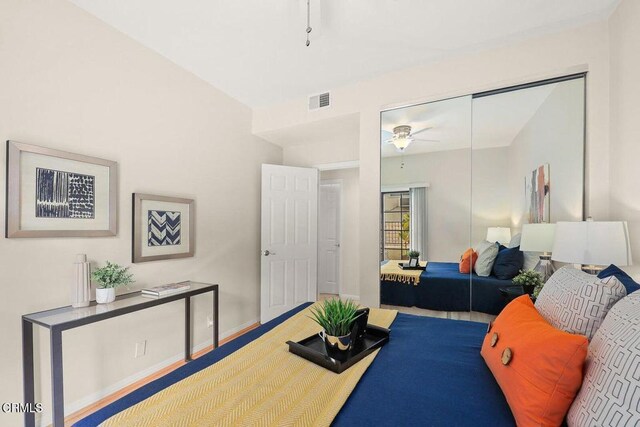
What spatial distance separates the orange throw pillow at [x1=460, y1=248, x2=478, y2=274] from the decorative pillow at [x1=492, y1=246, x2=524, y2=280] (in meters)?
0.16

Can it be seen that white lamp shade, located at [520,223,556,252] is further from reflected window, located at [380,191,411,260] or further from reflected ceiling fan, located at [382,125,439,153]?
reflected ceiling fan, located at [382,125,439,153]

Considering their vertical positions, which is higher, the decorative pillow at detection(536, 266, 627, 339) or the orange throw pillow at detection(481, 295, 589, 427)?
the decorative pillow at detection(536, 266, 627, 339)

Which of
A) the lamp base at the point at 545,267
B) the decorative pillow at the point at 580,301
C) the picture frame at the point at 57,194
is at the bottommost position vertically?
the lamp base at the point at 545,267

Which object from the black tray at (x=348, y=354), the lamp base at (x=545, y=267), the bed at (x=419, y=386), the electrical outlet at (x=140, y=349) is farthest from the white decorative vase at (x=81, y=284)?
the lamp base at (x=545, y=267)

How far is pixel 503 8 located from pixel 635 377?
2292 mm

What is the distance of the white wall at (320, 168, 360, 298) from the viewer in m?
4.63

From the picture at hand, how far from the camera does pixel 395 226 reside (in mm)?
2893

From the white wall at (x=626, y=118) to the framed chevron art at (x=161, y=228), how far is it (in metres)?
3.32

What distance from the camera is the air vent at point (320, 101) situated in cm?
316

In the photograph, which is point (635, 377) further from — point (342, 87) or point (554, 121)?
point (342, 87)

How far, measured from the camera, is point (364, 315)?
146 cm

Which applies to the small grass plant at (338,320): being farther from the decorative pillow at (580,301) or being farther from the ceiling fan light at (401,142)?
the ceiling fan light at (401,142)

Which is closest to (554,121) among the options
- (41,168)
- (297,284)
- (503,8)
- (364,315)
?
(503,8)

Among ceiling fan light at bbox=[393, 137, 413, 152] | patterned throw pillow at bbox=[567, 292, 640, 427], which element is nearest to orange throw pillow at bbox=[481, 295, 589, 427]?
patterned throw pillow at bbox=[567, 292, 640, 427]
